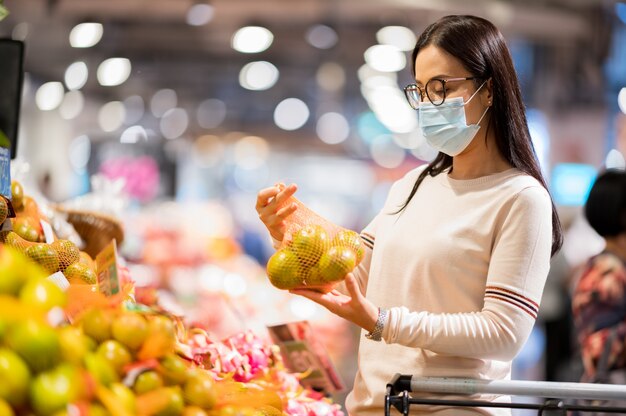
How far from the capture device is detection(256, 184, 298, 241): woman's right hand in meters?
2.49

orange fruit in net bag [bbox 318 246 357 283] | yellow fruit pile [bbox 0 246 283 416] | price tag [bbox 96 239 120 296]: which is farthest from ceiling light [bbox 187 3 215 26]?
yellow fruit pile [bbox 0 246 283 416]

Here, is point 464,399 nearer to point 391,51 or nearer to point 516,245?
point 516,245

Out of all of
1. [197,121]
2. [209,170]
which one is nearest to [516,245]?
[197,121]

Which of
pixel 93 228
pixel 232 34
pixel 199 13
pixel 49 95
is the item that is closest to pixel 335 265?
pixel 93 228

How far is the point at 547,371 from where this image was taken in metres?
8.75

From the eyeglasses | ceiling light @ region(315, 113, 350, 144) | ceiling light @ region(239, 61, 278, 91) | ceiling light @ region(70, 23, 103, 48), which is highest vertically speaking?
the eyeglasses

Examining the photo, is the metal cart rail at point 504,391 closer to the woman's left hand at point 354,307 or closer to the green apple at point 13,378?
the woman's left hand at point 354,307

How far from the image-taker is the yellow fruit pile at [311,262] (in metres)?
2.20

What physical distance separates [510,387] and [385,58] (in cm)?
1613

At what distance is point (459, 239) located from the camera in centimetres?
231

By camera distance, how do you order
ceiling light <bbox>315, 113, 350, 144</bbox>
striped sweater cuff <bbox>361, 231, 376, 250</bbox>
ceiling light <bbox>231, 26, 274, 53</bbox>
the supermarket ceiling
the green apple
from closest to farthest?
1. the green apple
2. striped sweater cuff <bbox>361, 231, 376, 250</bbox>
3. ceiling light <bbox>231, 26, 274, 53</bbox>
4. the supermarket ceiling
5. ceiling light <bbox>315, 113, 350, 144</bbox>

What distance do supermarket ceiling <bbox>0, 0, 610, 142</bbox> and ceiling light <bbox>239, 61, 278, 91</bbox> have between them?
0.70ft

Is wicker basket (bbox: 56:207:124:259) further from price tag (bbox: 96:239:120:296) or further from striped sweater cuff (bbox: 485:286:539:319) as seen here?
striped sweater cuff (bbox: 485:286:539:319)

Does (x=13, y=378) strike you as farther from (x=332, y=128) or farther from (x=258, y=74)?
(x=332, y=128)
